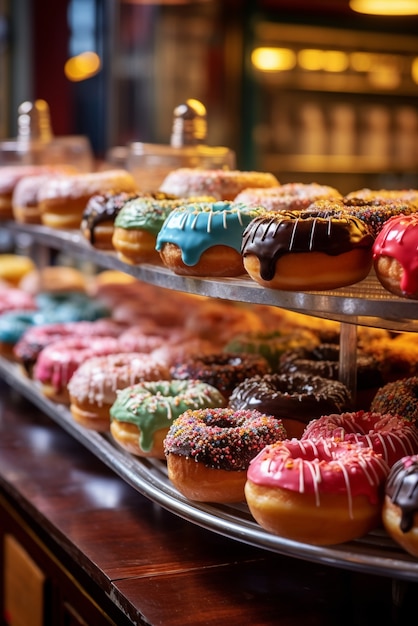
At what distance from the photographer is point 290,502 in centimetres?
141

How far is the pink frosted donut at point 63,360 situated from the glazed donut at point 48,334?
79 mm

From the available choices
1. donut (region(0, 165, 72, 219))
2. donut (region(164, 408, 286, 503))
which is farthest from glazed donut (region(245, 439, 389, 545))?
donut (region(0, 165, 72, 219))

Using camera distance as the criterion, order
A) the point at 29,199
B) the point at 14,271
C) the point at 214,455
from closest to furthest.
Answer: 1. the point at 214,455
2. the point at 29,199
3. the point at 14,271

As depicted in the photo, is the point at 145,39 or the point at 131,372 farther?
the point at 145,39

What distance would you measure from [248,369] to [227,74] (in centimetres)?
399

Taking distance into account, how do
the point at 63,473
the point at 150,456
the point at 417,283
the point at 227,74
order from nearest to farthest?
the point at 417,283 → the point at 150,456 → the point at 63,473 → the point at 227,74

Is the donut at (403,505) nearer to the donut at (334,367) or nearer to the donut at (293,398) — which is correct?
the donut at (293,398)

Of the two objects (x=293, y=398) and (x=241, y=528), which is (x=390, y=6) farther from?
(x=241, y=528)

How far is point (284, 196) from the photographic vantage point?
83.4 inches

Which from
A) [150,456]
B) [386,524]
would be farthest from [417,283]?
[150,456]

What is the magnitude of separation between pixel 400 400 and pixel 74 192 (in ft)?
3.99

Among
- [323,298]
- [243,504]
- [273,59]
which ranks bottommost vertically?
[243,504]

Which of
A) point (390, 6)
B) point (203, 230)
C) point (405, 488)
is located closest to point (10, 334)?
point (203, 230)

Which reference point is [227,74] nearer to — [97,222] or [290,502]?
[97,222]
